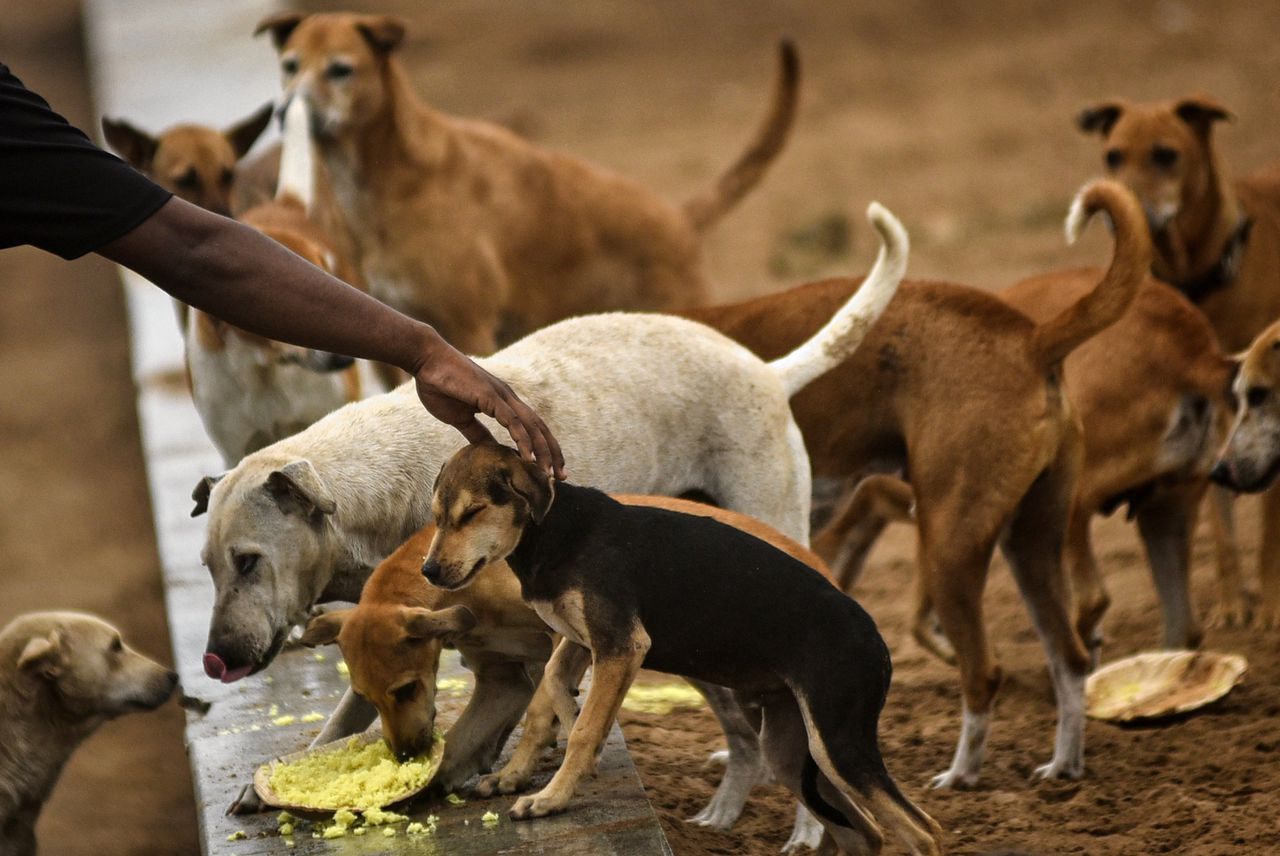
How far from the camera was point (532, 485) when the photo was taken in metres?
3.72

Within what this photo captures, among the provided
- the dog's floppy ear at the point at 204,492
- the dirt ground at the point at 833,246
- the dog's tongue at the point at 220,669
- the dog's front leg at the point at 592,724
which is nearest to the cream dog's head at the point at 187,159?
the dirt ground at the point at 833,246

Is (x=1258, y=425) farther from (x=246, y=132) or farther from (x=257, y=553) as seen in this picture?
(x=246, y=132)

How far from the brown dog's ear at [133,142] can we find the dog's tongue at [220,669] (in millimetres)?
3248

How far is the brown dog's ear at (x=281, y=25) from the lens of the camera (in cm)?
794

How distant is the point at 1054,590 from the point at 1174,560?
3.41 feet

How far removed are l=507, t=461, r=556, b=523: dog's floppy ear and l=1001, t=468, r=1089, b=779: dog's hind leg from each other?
7.01 ft

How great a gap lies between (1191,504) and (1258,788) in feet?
4.92

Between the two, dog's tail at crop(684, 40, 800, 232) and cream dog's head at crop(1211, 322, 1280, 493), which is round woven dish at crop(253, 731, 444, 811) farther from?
dog's tail at crop(684, 40, 800, 232)

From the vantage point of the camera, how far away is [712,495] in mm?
4895

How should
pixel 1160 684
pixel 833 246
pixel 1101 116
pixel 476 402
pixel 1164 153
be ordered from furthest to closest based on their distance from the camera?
pixel 833 246 < pixel 1101 116 < pixel 1164 153 < pixel 1160 684 < pixel 476 402

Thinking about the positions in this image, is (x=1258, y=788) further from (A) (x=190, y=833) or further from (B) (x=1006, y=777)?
(A) (x=190, y=833)

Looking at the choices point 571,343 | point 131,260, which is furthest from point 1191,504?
point 131,260

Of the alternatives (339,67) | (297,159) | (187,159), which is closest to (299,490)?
(187,159)

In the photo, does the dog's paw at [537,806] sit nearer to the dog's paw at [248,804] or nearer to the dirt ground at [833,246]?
the dirt ground at [833,246]
